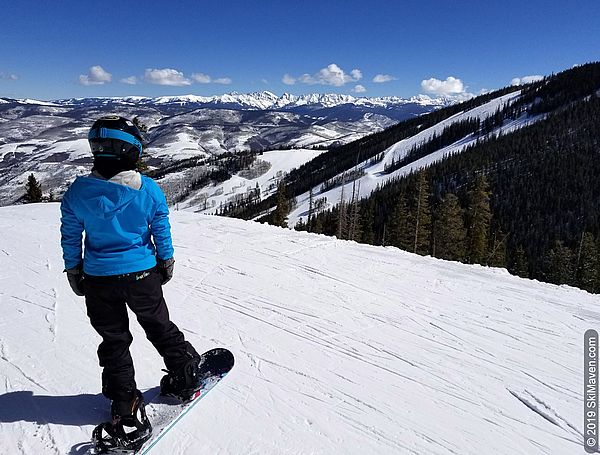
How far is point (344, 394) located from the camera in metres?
4.09

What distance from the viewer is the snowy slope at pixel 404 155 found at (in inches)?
5448

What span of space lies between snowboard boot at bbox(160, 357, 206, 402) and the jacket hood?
5.49ft

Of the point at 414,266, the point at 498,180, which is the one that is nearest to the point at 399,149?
the point at 498,180

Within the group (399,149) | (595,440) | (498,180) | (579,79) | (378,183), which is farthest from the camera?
(399,149)

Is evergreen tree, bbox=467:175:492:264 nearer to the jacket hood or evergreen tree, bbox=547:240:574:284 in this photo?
evergreen tree, bbox=547:240:574:284

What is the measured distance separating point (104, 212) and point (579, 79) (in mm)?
235025

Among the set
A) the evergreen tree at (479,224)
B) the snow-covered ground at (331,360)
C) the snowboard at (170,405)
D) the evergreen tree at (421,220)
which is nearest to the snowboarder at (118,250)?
the snowboard at (170,405)

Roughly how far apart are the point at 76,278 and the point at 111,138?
1.26m

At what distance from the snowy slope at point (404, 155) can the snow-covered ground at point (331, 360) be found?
336 ft

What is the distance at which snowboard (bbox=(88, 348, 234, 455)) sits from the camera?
9.90 feet

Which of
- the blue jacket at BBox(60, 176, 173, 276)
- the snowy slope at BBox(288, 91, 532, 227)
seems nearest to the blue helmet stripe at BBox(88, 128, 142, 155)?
the blue jacket at BBox(60, 176, 173, 276)

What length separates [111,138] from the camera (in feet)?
9.05

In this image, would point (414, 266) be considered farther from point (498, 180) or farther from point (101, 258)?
point (498, 180)

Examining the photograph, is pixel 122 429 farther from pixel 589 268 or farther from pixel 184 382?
pixel 589 268
